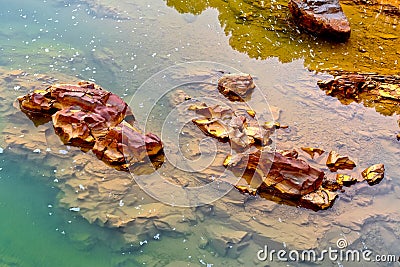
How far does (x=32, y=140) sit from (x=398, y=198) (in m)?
3.55

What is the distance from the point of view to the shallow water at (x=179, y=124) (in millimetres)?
3305

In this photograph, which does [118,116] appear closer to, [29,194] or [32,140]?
[32,140]

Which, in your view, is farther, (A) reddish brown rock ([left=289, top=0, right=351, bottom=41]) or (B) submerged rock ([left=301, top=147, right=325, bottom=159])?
(A) reddish brown rock ([left=289, top=0, right=351, bottom=41])

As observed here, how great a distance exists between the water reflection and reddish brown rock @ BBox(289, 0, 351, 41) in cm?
12

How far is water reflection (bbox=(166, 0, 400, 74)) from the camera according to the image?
5.42 metres

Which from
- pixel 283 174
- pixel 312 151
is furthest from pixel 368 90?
pixel 283 174

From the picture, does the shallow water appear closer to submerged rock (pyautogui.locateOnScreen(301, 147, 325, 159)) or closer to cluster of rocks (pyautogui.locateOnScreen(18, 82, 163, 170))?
submerged rock (pyautogui.locateOnScreen(301, 147, 325, 159))

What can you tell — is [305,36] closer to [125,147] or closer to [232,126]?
[232,126]

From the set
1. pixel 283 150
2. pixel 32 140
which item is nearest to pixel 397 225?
pixel 283 150

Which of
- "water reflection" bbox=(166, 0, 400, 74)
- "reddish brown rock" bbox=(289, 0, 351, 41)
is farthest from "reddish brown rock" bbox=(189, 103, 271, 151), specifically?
"reddish brown rock" bbox=(289, 0, 351, 41)

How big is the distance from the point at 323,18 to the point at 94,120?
353 centimetres

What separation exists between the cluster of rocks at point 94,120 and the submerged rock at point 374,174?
1.99 meters

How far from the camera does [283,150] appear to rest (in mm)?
4012

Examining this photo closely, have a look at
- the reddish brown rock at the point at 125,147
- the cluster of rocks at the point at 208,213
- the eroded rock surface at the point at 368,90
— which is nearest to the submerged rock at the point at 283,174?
the cluster of rocks at the point at 208,213
